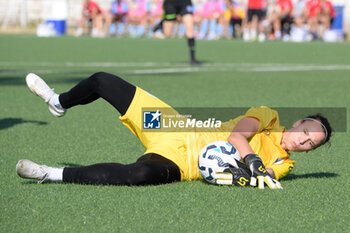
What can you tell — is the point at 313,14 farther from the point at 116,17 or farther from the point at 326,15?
the point at 116,17

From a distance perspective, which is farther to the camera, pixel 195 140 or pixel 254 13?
pixel 254 13

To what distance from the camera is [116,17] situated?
36.2 m

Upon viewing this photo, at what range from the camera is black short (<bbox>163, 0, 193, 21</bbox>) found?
17.3m

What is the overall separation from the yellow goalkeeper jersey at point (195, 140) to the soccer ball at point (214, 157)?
0.12 m

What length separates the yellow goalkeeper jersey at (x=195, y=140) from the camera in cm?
564

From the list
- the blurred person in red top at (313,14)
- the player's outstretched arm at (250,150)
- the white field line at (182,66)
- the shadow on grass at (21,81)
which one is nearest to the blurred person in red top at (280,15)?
the blurred person in red top at (313,14)

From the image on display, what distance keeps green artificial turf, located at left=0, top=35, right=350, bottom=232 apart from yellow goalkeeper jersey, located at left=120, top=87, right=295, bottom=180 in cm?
17

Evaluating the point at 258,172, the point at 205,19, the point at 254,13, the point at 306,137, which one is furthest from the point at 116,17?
the point at 258,172

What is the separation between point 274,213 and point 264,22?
2896 centimetres

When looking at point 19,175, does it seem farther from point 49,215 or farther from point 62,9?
point 62,9

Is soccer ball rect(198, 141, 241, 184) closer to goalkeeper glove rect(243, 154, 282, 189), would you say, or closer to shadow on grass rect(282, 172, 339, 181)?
goalkeeper glove rect(243, 154, 282, 189)

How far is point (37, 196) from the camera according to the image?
5.09m

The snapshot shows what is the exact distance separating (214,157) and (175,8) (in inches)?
490

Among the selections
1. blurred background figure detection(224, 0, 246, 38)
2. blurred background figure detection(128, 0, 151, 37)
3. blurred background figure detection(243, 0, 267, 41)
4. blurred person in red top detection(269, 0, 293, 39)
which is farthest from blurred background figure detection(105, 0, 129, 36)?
blurred person in red top detection(269, 0, 293, 39)
